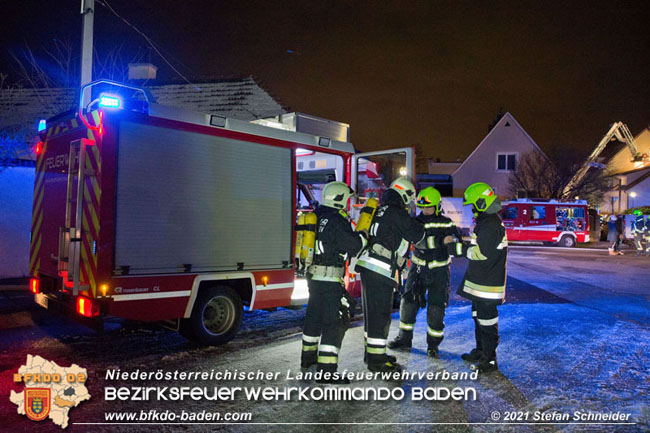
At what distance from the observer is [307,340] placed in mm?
4703

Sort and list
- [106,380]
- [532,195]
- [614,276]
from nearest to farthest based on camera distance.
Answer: [106,380] → [614,276] → [532,195]

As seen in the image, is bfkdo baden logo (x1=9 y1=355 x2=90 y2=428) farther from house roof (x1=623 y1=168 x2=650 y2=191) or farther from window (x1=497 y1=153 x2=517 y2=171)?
house roof (x1=623 y1=168 x2=650 y2=191)

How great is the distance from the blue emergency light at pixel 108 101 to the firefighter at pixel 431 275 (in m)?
3.37

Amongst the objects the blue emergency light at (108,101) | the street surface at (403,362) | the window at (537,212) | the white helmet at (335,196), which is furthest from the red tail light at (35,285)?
the window at (537,212)

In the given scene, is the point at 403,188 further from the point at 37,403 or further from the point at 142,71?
the point at 142,71

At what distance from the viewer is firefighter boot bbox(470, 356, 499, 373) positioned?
4.83 meters

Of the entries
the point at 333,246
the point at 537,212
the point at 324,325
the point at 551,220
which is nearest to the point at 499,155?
the point at 537,212

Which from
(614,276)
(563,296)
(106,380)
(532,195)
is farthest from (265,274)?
(532,195)

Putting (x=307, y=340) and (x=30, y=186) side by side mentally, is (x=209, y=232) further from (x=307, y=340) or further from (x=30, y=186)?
(x=30, y=186)

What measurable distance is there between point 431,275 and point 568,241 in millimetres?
20813

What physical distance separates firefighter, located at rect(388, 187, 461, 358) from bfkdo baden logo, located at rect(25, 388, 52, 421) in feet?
11.8

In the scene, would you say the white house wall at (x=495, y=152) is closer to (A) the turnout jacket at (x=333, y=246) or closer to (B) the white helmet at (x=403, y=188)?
(B) the white helmet at (x=403, y=188)

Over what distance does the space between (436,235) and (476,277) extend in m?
0.65

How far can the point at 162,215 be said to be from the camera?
507 cm
